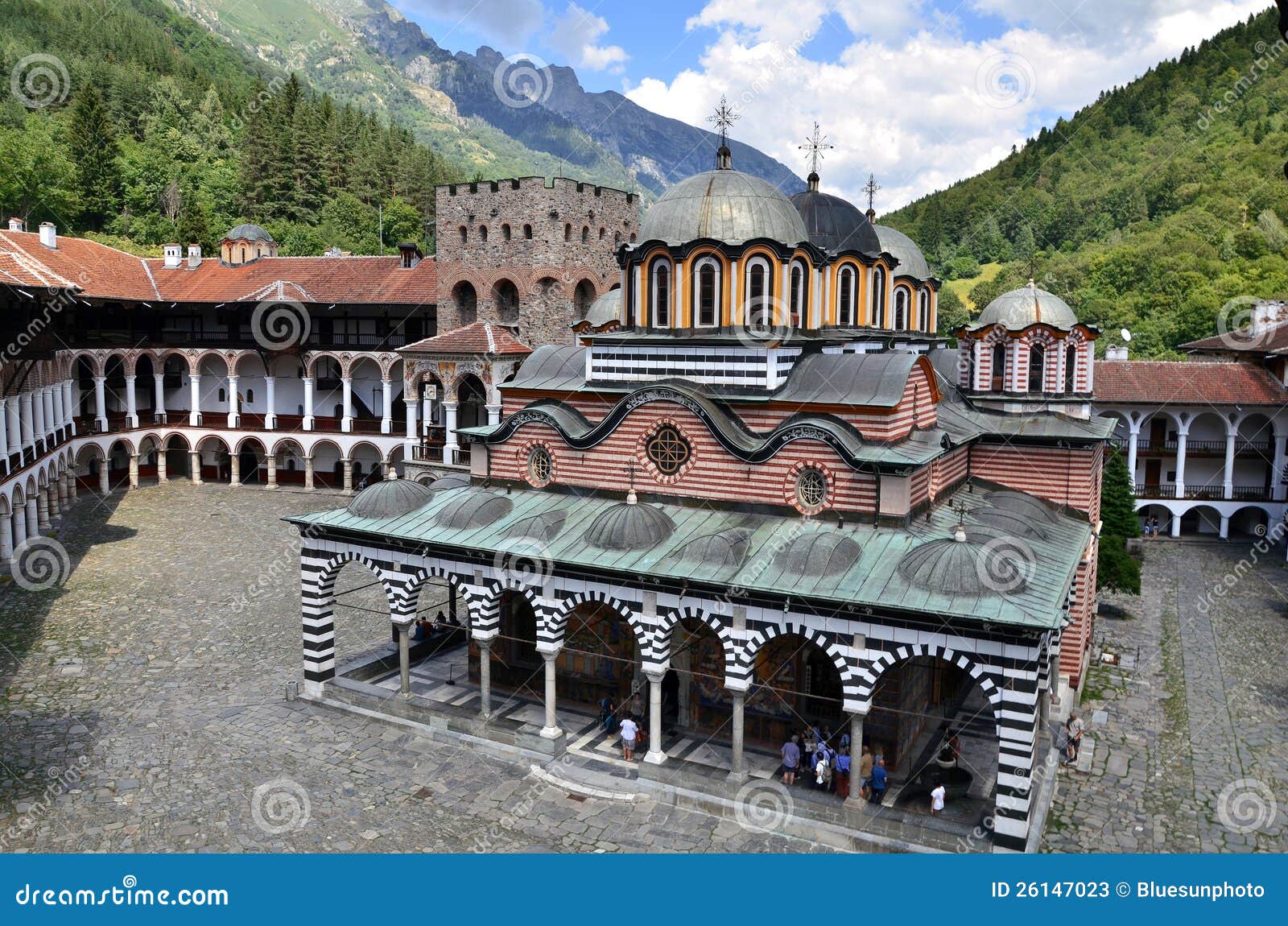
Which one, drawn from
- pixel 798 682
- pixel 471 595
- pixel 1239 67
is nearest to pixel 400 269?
pixel 471 595

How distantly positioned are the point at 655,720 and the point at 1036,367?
13977mm

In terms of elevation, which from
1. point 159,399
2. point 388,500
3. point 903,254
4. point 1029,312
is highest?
point 903,254

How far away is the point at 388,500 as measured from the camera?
63.9 feet

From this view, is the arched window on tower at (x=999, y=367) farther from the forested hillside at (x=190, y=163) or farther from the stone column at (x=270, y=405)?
the forested hillside at (x=190, y=163)

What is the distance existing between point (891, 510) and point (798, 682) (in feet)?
11.6

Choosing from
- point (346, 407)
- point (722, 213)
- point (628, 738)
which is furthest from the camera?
point (346, 407)

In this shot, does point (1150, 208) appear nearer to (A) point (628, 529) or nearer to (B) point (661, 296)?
(B) point (661, 296)

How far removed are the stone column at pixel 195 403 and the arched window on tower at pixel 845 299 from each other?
3278cm

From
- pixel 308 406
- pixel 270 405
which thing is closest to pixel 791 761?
pixel 308 406

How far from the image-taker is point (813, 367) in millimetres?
18781

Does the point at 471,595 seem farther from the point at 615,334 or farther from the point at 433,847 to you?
the point at 615,334

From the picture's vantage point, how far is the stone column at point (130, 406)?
1706 inches

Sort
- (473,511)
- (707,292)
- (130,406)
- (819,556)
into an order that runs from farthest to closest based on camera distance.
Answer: (130,406) < (707,292) < (473,511) < (819,556)

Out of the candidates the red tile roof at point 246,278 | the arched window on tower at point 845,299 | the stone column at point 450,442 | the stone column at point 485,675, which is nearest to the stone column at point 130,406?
the red tile roof at point 246,278
